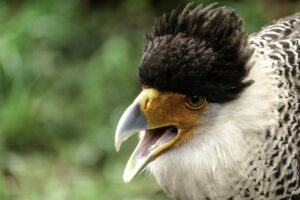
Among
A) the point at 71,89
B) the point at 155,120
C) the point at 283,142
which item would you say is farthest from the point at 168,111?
the point at 71,89

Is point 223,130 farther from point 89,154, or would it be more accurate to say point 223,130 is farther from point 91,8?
point 91,8

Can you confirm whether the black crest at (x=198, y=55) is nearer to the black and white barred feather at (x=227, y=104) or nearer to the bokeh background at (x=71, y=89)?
the black and white barred feather at (x=227, y=104)

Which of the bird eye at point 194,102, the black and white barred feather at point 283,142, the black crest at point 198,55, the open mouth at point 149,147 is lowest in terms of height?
the black and white barred feather at point 283,142

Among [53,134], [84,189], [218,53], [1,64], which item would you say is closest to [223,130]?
[218,53]

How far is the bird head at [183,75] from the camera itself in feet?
8.46

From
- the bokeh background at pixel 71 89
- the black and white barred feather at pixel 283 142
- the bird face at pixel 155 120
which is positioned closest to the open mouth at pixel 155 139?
the bird face at pixel 155 120

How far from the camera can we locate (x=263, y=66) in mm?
2848

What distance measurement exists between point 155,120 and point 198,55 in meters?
0.27

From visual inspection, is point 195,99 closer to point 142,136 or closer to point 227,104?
point 227,104

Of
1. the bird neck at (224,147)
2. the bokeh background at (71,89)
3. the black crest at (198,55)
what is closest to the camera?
the black crest at (198,55)

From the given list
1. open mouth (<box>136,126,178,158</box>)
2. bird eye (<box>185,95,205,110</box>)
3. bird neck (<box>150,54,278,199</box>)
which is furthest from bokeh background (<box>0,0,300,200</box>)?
bird eye (<box>185,95,205,110</box>)

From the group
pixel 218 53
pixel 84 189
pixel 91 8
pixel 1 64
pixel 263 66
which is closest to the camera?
pixel 218 53

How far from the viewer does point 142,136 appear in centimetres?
276

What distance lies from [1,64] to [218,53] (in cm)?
223
